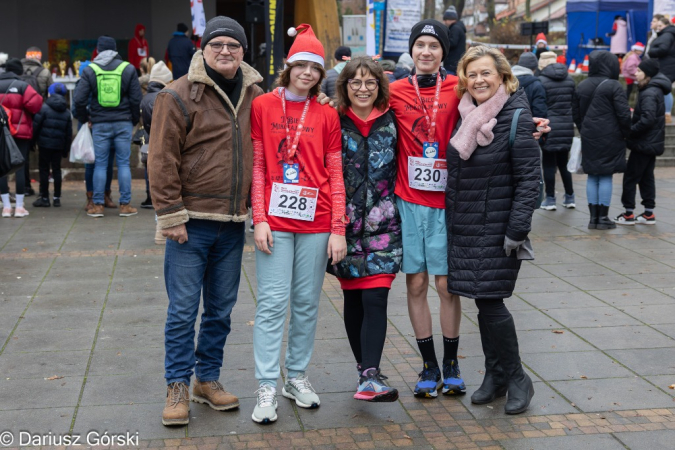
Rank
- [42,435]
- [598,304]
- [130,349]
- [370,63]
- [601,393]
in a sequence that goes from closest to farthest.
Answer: [42,435]
[370,63]
[601,393]
[130,349]
[598,304]

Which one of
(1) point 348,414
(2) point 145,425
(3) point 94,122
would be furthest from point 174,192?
(3) point 94,122

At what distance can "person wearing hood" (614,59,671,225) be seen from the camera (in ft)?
32.9

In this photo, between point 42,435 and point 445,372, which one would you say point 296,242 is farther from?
point 42,435

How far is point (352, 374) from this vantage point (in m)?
5.25

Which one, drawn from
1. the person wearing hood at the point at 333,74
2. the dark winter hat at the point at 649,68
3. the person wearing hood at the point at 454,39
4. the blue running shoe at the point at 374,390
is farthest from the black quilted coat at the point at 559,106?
the blue running shoe at the point at 374,390

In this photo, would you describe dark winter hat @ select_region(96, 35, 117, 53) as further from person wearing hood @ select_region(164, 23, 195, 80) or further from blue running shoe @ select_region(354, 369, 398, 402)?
blue running shoe @ select_region(354, 369, 398, 402)

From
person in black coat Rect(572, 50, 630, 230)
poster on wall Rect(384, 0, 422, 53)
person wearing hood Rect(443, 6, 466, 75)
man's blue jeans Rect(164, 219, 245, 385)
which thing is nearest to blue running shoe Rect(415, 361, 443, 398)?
man's blue jeans Rect(164, 219, 245, 385)

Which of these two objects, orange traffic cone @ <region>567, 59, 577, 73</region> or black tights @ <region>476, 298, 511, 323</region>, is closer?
black tights @ <region>476, 298, 511, 323</region>

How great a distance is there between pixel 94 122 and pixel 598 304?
663cm

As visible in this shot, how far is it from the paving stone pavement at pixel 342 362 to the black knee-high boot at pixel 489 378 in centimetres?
8

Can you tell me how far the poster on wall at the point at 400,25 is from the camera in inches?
648

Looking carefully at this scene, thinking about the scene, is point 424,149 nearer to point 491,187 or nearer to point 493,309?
point 491,187

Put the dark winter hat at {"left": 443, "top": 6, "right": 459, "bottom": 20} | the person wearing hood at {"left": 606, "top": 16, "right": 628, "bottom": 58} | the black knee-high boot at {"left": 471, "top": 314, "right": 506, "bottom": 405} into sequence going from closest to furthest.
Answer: the black knee-high boot at {"left": 471, "top": 314, "right": 506, "bottom": 405}, the dark winter hat at {"left": 443, "top": 6, "right": 459, "bottom": 20}, the person wearing hood at {"left": 606, "top": 16, "right": 628, "bottom": 58}

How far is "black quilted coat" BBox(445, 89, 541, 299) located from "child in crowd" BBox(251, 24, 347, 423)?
0.60 meters
